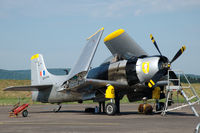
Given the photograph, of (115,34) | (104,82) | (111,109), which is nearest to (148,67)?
(104,82)

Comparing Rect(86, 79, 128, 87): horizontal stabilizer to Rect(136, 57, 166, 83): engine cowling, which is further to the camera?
Rect(86, 79, 128, 87): horizontal stabilizer

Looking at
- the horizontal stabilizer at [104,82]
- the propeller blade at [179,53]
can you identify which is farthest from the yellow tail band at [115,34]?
the propeller blade at [179,53]

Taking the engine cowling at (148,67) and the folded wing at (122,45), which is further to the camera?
the folded wing at (122,45)

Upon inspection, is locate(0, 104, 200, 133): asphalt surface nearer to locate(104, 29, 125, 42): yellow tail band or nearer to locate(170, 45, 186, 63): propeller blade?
locate(170, 45, 186, 63): propeller blade

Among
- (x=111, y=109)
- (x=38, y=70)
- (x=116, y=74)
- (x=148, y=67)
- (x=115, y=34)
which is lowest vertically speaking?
(x=111, y=109)

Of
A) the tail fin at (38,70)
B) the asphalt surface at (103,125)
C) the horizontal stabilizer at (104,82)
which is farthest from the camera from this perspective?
the tail fin at (38,70)

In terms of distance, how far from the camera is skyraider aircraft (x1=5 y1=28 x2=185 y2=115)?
1981 cm

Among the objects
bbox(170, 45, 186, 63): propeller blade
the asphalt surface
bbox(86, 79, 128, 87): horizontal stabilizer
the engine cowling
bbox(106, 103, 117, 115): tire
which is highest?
bbox(170, 45, 186, 63): propeller blade

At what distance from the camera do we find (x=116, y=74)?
21.2 meters

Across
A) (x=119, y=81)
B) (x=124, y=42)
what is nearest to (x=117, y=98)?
(x=119, y=81)

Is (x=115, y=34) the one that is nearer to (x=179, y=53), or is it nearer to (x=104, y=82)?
(x=104, y=82)

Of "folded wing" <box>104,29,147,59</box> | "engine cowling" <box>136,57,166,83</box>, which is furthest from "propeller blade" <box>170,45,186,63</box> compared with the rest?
"folded wing" <box>104,29,147,59</box>

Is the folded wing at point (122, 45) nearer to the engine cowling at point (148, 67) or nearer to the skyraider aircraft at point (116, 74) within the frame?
the skyraider aircraft at point (116, 74)

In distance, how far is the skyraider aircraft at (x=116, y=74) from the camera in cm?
1981
